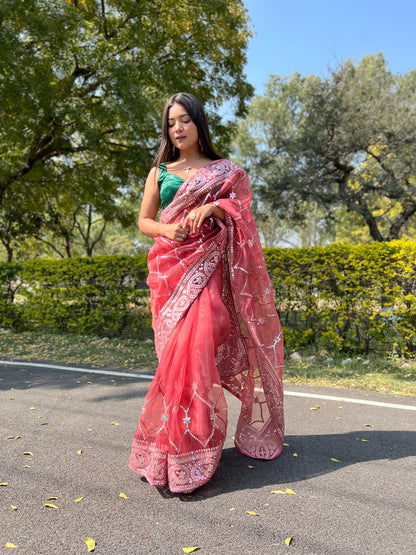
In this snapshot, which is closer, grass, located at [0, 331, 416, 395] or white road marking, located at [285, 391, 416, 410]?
white road marking, located at [285, 391, 416, 410]

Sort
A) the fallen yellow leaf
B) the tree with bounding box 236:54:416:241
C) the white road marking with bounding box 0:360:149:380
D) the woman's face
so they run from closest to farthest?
the fallen yellow leaf → the woman's face → the white road marking with bounding box 0:360:149:380 → the tree with bounding box 236:54:416:241

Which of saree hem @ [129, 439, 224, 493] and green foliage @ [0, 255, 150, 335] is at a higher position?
green foliage @ [0, 255, 150, 335]

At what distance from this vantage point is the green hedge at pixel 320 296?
6.01 metres

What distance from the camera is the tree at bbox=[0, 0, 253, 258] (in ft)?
30.2

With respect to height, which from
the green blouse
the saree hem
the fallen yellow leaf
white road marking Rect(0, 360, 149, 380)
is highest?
the green blouse

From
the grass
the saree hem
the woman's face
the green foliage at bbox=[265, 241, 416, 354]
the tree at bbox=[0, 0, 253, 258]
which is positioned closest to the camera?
the saree hem

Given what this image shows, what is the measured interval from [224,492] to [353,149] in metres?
17.4

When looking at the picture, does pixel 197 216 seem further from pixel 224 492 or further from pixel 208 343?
pixel 224 492

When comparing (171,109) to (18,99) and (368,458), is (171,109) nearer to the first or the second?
(368,458)

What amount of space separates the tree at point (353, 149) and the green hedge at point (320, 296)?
12.4 m

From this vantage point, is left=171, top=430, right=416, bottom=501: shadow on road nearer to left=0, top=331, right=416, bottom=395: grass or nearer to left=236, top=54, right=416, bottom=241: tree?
left=0, top=331, right=416, bottom=395: grass

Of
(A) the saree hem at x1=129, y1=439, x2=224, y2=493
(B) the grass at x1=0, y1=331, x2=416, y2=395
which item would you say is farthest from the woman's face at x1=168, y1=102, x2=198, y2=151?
(B) the grass at x1=0, y1=331, x2=416, y2=395

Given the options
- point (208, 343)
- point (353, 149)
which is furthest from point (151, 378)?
point (353, 149)

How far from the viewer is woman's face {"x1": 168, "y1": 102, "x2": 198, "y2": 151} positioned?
9.70ft
